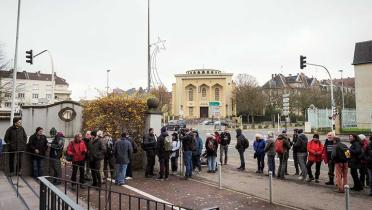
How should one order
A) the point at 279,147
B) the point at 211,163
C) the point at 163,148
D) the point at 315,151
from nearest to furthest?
the point at 315,151
the point at 163,148
the point at 279,147
the point at 211,163

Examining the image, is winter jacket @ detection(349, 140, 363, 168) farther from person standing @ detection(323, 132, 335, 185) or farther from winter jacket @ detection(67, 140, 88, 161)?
winter jacket @ detection(67, 140, 88, 161)

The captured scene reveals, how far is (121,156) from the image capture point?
36.7 feet

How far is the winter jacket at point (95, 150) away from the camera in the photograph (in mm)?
10577

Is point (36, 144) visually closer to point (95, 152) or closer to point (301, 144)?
point (95, 152)

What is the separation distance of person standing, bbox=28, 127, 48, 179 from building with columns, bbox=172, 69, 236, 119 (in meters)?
73.4

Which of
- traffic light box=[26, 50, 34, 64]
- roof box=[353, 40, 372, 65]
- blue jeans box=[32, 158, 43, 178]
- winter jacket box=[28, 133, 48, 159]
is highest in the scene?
roof box=[353, 40, 372, 65]

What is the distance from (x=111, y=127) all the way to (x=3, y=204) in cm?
702

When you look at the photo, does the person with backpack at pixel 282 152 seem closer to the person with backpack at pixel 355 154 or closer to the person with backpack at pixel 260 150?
the person with backpack at pixel 260 150

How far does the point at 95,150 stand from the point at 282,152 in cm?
672

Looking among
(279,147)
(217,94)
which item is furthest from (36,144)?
(217,94)

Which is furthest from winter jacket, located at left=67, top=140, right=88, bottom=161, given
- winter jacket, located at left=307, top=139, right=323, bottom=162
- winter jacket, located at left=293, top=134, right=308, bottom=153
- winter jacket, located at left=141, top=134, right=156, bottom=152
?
winter jacket, located at left=307, top=139, right=323, bottom=162

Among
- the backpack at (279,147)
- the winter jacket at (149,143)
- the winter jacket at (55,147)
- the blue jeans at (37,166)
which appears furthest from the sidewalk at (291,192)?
the blue jeans at (37,166)

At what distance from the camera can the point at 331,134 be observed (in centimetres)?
1138

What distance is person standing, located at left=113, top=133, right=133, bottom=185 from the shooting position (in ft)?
36.7
